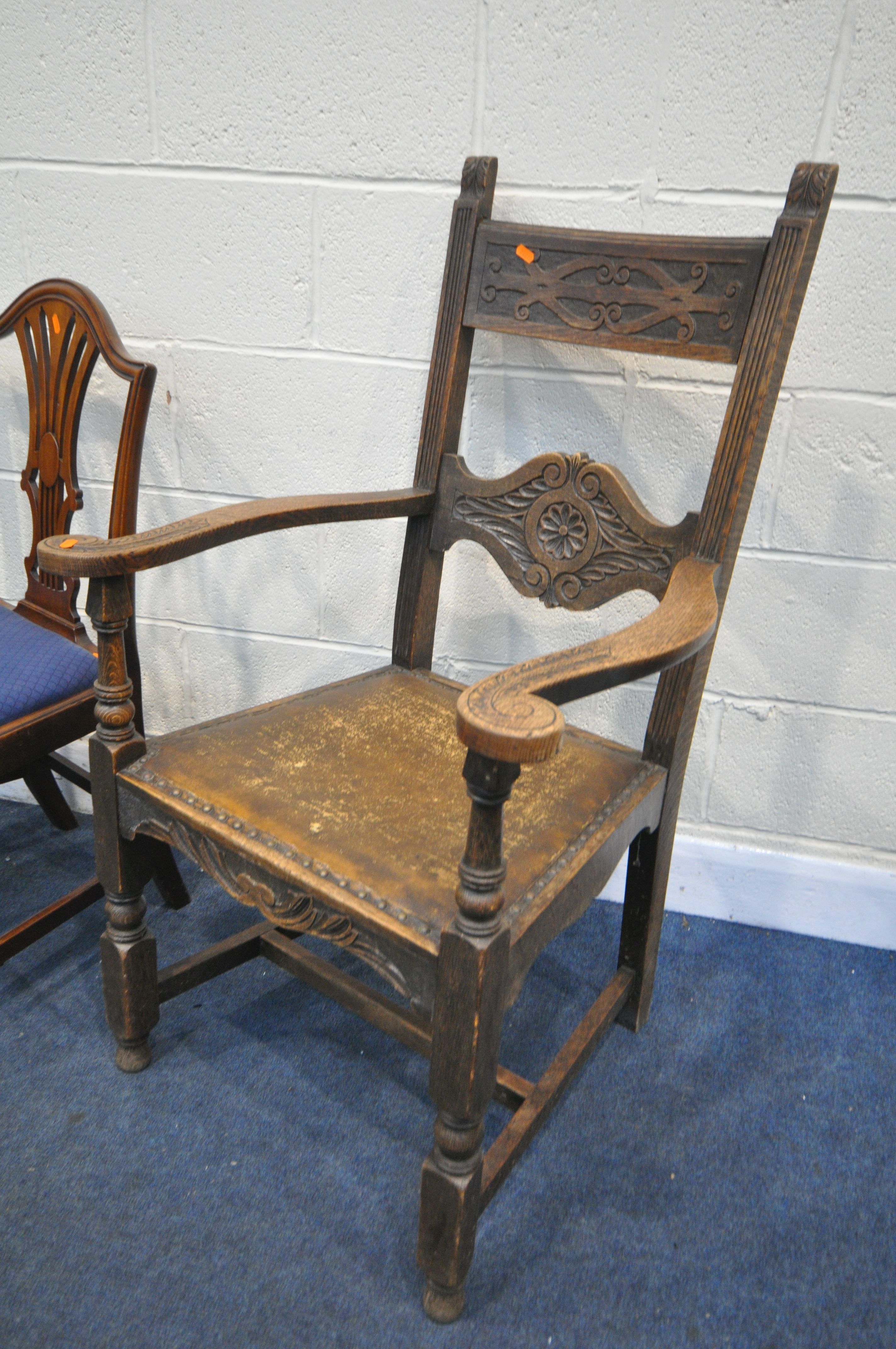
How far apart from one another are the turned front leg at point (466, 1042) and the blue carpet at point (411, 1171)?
0.37ft

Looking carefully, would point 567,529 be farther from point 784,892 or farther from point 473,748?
point 784,892

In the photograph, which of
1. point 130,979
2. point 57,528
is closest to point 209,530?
point 57,528

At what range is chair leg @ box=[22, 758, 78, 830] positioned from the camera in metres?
1.75

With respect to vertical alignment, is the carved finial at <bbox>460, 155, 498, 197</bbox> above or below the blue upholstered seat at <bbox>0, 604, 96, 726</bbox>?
above

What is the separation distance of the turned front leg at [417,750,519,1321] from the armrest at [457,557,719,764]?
1.9 inches

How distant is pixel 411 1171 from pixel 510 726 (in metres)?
0.76

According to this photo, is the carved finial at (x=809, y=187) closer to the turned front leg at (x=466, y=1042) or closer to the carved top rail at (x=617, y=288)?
the carved top rail at (x=617, y=288)

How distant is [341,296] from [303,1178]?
129 centimetres

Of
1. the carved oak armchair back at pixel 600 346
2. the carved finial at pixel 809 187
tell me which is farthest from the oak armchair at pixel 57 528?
the carved finial at pixel 809 187

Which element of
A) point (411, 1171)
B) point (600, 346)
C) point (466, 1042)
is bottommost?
point (411, 1171)

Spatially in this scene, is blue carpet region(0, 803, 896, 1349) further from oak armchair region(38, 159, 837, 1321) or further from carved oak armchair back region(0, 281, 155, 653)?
carved oak armchair back region(0, 281, 155, 653)

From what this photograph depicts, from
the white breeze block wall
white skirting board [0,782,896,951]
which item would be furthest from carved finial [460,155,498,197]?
white skirting board [0,782,896,951]

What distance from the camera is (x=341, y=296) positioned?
1489 mm

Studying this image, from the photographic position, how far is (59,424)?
1.43 metres
